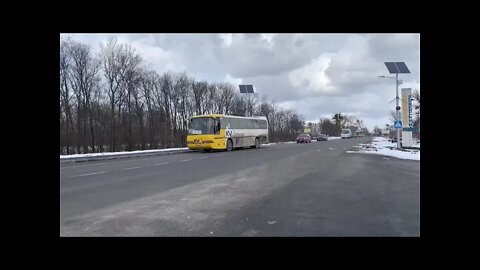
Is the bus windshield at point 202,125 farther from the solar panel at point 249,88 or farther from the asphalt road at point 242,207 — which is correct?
the solar panel at point 249,88

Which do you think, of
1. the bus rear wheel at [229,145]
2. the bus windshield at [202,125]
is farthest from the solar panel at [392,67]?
the bus windshield at [202,125]

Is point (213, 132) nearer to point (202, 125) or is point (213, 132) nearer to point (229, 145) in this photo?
point (202, 125)

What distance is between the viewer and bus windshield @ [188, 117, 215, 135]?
1103 inches

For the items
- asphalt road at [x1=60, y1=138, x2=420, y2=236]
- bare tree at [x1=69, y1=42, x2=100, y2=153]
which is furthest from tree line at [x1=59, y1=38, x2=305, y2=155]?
asphalt road at [x1=60, y1=138, x2=420, y2=236]

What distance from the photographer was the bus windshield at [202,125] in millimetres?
28016

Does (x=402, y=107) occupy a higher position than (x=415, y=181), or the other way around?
(x=402, y=107)

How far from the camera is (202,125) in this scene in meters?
28.3
